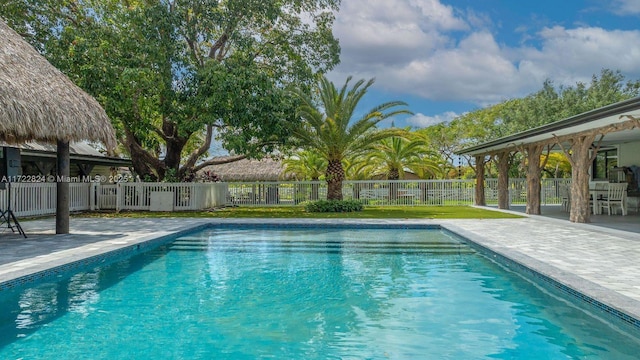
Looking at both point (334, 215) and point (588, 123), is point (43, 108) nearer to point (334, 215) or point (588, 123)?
point (334, 215)

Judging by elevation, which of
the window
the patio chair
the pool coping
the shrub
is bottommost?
the pool coping

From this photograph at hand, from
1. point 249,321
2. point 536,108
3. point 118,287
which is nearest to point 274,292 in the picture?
point 249,321

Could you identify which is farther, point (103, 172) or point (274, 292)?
point (103, 172)

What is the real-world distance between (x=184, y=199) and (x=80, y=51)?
21.3ft

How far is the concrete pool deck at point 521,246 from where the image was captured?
5.65 metres

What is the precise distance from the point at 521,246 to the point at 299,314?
5.24 metres

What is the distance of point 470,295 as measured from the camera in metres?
6.20

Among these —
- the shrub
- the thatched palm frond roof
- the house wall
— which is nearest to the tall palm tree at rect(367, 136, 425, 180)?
the shrub

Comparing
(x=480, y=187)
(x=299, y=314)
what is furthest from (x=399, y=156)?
(x=299, y=314)

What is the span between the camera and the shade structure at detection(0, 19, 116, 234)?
8406 millimetres

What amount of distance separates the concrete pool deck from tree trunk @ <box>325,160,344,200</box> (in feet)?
15.3

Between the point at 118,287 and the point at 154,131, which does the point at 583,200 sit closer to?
the point at 118,287

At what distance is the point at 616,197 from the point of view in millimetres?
15047

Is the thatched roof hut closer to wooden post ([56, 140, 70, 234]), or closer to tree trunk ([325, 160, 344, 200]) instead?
tree trunk ([325, 160, 344, 200])
